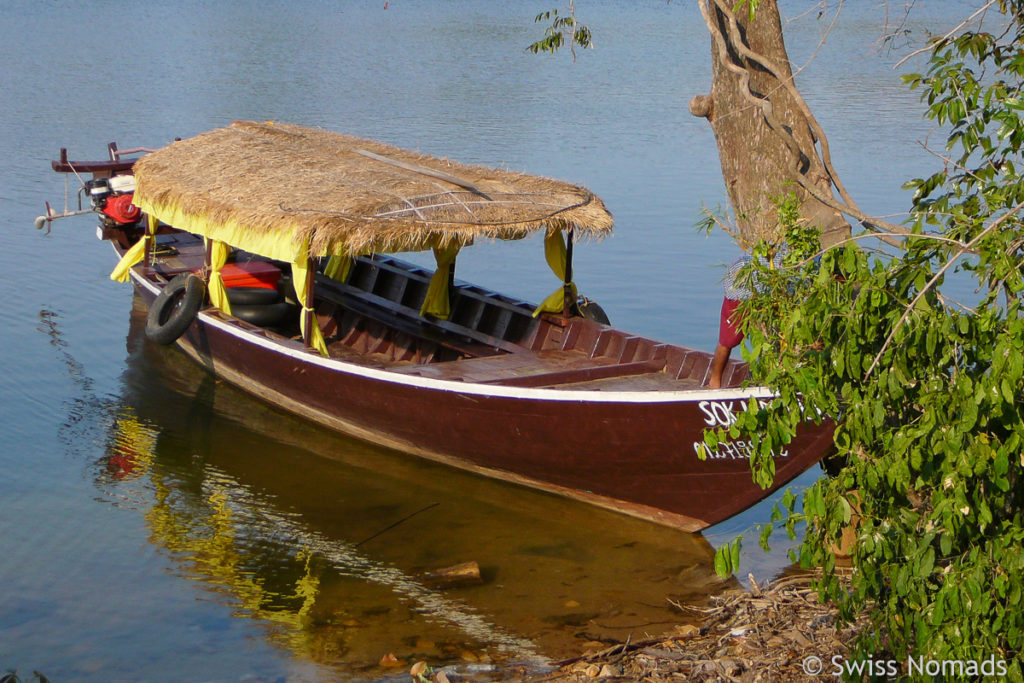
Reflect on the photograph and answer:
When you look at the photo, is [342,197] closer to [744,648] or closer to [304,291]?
[304,291]

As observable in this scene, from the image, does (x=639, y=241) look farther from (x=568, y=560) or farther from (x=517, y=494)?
(x=568, y=560)

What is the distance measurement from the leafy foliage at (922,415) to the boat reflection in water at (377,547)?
9.28 feet

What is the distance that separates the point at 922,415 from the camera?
125 inches

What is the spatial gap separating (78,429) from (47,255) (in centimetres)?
529

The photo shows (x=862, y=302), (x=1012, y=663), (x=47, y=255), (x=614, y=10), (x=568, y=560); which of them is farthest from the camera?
(x=614, y=10)

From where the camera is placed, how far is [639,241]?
46.9ft

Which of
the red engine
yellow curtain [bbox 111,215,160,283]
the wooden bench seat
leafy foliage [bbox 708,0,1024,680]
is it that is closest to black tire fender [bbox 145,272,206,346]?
yellow curtain [bbox 111,215,160,283]

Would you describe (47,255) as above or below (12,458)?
above

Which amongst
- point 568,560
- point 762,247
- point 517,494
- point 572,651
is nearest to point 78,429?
point 517,494

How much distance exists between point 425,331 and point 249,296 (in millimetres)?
1649

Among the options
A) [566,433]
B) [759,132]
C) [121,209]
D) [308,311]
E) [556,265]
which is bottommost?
[566,433]

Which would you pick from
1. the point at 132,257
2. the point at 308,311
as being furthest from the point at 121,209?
the point at 308,311

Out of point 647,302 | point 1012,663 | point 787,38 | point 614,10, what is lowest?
point 1012,663

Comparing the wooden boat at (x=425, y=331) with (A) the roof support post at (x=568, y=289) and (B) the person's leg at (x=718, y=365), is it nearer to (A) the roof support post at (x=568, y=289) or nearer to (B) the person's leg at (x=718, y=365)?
(A) the roof support post at (x=568, y=289)
